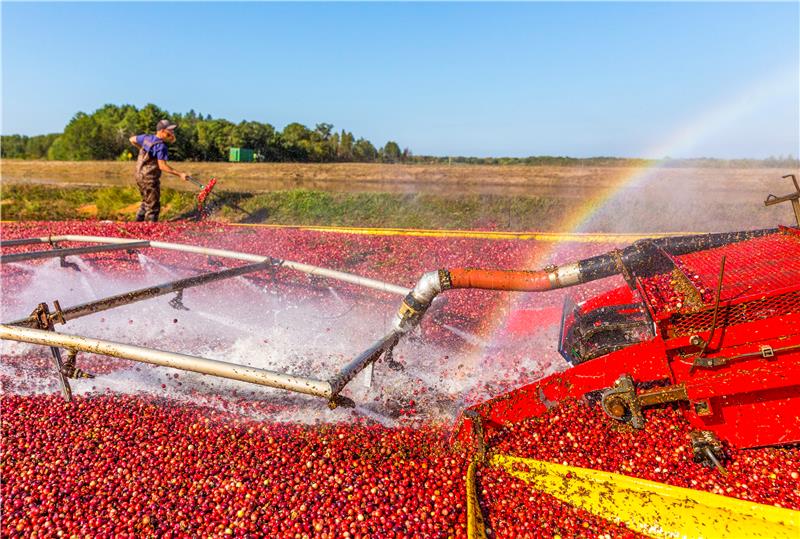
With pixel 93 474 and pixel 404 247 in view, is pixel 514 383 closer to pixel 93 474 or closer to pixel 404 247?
pixel 93 474

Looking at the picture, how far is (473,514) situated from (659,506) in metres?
1.12


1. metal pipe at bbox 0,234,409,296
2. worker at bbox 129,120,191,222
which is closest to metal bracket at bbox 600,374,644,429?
metal pipe at bbox 0,234,409,296

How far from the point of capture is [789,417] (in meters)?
3.11

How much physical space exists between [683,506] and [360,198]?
1161cm

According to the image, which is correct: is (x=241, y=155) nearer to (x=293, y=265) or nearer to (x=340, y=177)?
(x=340, y=177)

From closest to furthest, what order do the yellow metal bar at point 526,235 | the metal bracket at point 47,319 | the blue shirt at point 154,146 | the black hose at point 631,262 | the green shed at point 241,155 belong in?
the black hose at point 631,262 < the metal bracket at point 47,319 < the yellow metal bar at point 526,235 < the blue shirt at point 154,146 < the green shed at point 241,155

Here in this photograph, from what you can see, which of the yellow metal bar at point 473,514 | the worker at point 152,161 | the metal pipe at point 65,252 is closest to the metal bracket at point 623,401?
the yellow metal bar at point 473,514

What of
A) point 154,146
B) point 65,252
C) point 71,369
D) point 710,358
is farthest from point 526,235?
point 154,146

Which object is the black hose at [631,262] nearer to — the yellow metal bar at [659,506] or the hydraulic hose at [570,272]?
the hydraulic hose at [570,272]

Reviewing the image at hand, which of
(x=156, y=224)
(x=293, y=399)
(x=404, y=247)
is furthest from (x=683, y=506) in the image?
(x=156, y=224)

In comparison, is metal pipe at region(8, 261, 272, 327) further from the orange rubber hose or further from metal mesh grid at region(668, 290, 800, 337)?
metal mesh grid at region(668, 290, 800, 337)

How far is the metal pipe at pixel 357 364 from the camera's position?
2.91 m

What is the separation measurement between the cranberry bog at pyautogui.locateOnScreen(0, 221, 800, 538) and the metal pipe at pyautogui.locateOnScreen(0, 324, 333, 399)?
14 millimetres

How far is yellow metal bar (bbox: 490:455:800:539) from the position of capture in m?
2.68
